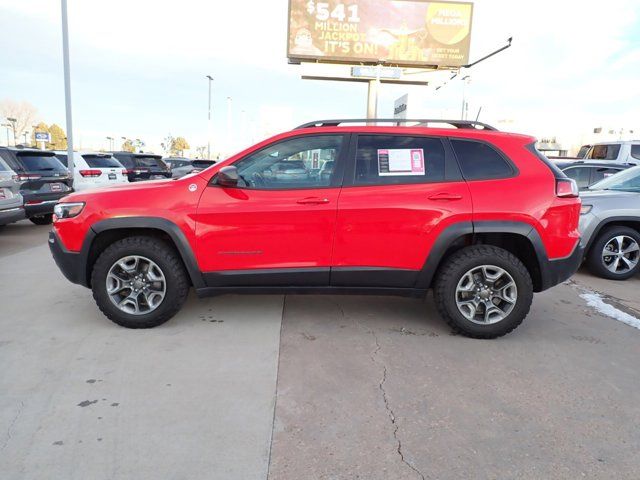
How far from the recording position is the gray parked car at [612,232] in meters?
5.98

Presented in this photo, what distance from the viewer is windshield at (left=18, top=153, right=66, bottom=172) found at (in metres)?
8.91

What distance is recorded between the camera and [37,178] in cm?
884

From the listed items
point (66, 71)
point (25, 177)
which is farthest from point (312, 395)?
point (66, 71)

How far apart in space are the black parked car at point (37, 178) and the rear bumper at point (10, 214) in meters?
1.02

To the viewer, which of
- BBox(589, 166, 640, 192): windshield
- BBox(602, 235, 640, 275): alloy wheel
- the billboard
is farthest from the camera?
the billboard

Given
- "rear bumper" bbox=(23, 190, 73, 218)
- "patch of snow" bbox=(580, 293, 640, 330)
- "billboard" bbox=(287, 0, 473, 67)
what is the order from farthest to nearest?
"billboard" bbox=(287, 0, 473, 67)
"rear bumper" bbox=(23, 190, 73, 218)
"patch of snow" bbox=(580, 293, 640, 330)

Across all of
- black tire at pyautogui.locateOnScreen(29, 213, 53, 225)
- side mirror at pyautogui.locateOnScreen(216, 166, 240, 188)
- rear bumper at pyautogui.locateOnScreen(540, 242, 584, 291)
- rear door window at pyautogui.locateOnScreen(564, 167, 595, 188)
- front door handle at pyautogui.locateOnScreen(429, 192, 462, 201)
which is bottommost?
black tire at pyautogui.locateOnScreen(29, 213, 53, 225)

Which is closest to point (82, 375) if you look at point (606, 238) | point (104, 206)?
point (104, 206)

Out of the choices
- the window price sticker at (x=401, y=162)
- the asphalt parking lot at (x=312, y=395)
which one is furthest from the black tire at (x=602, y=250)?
the window price sticker at (x=401, y=162)

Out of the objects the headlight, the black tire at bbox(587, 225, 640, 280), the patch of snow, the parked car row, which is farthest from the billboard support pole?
the headlight

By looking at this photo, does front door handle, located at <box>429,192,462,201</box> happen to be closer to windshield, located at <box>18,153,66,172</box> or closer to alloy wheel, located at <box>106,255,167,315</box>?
alloy wheel, located at <box>106,255,167,315</box>

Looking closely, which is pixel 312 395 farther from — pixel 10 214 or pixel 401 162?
pixel 10 214

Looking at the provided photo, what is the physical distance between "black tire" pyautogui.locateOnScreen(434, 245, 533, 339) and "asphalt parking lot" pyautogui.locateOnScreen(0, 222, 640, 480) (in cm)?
13

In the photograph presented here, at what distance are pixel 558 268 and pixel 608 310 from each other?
5.06ft
